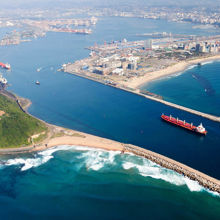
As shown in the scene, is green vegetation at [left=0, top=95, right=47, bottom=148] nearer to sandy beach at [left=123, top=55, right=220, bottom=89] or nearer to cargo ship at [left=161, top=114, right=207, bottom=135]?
cargo ship at [left=161, top=114, right=207, bottom=135]

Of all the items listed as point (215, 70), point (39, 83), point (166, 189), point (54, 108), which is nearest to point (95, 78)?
point (39, 83)

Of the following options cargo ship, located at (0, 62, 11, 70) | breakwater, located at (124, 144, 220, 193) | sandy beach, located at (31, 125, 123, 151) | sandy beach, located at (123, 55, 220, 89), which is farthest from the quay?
cargo ship, located at (0, 62, 11, 70)

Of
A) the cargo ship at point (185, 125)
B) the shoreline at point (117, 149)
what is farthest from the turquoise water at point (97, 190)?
the cargo ship at point (185, 125)

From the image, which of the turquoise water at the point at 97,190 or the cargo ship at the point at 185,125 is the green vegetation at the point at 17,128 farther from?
the cargo ship at the point at 185,125

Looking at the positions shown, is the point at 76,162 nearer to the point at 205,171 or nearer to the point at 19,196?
the point at 19,196

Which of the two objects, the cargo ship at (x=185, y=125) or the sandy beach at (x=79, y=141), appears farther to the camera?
the cargo ship at (x=185, y=125)

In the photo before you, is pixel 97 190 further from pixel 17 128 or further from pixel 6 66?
pixel 6 66
